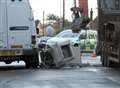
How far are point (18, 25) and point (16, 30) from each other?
0.20 metres

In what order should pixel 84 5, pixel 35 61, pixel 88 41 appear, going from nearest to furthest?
pixel 35 61 < pixel 84 5 < pixel 88 41

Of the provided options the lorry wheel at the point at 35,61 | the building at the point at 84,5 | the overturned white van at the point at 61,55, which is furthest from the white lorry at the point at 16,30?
the building at the point at 84,5

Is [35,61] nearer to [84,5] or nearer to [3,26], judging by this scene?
[3,26]

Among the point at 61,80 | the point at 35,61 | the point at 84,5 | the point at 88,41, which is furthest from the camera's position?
the point at 88,41

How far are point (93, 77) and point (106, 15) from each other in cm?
478

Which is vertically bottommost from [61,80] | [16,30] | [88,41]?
[61,80]

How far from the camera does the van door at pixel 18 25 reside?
20.8 m

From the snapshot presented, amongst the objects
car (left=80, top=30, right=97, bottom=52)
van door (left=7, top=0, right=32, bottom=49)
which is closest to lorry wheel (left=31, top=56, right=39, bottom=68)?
van door (left=7, top=0, right=32, bottom=49)

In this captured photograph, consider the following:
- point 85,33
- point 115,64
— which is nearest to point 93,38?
point 85,33

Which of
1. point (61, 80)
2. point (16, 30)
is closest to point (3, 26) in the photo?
point (16, 30)

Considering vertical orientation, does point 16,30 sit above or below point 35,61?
above

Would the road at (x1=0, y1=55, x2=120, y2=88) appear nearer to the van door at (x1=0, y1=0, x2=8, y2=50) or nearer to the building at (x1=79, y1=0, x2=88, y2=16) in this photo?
the van door at (x1=0, y1=0, x2=8, y2=50)

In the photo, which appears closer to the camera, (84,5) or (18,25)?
(18,25)

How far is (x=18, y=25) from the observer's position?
68.4ft
